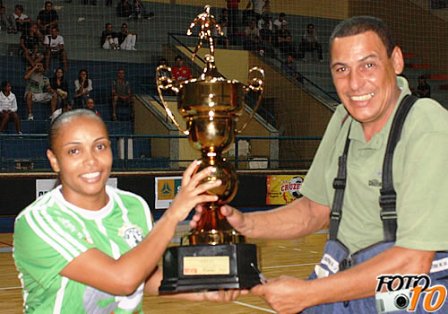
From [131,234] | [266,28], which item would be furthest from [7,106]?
[131,234]

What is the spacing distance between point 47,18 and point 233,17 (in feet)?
13.0

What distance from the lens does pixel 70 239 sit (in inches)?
87.6

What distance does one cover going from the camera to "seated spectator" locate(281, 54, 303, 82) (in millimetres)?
14360

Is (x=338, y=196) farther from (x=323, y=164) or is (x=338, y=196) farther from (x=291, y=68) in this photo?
(x=291, y=68)

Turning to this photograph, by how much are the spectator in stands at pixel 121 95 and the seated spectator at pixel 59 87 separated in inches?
34.9

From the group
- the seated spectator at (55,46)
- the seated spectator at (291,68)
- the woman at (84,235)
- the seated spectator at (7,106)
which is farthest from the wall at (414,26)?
the woman at (84,235)

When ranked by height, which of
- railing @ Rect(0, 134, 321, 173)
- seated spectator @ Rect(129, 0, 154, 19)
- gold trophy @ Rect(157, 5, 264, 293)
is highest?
seated spectator @ Rect(129, 0, 154, 19)

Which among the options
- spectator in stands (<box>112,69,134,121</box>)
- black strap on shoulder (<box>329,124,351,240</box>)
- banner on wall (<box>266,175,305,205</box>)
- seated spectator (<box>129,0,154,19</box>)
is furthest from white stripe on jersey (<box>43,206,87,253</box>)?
seated spectator (<box>129,0,154,19</box>)

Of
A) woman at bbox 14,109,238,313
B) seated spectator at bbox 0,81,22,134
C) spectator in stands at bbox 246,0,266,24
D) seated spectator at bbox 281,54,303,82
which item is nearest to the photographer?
woman at bbox 14,109,238,313

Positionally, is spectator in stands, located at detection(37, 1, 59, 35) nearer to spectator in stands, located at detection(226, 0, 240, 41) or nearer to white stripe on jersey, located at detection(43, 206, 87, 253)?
spectator in stands, located at detection(226, 0, 240, 41)

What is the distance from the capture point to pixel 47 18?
12.8 metres

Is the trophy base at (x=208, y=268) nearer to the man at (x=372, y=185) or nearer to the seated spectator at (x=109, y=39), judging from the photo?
the man at (x=372, y=185)

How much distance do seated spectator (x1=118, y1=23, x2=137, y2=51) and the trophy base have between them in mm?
11734

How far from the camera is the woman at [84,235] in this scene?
7.13 ft
